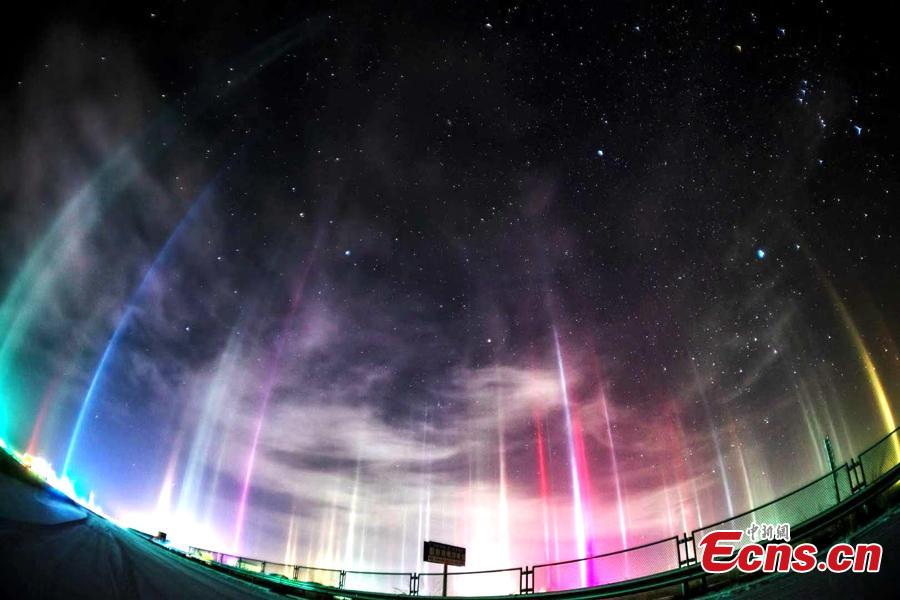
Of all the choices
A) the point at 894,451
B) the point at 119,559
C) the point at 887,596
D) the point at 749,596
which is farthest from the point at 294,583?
the point at 894,451

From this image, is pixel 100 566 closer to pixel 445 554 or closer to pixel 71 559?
pixel 71 559

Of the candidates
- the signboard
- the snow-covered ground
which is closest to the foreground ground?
the snow-covered ground

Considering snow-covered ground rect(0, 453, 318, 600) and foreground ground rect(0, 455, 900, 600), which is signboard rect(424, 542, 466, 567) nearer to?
foreground ground rect(0, 455, 900, 600)

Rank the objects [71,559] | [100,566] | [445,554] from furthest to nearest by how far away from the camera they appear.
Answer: [445,554] < [100,566] < [71,559]

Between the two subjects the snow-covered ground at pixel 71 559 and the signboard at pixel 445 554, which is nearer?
the snow-covered ground at pixel 71 559

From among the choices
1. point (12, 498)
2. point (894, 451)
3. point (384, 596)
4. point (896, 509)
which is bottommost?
point (384, 596)

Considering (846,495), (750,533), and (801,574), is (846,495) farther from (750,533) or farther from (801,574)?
(801,574)

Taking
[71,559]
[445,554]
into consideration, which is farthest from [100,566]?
[445,554]

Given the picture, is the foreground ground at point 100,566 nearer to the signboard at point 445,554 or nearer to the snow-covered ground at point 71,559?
the snow-covered ground at point 71,559

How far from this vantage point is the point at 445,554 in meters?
23.2

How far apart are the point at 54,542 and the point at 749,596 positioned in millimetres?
16951

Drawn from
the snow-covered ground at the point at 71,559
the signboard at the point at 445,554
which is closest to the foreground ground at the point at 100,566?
the snow-covered ground at the point at 71,559

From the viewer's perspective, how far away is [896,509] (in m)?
12.9

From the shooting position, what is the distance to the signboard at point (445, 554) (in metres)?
22.5
